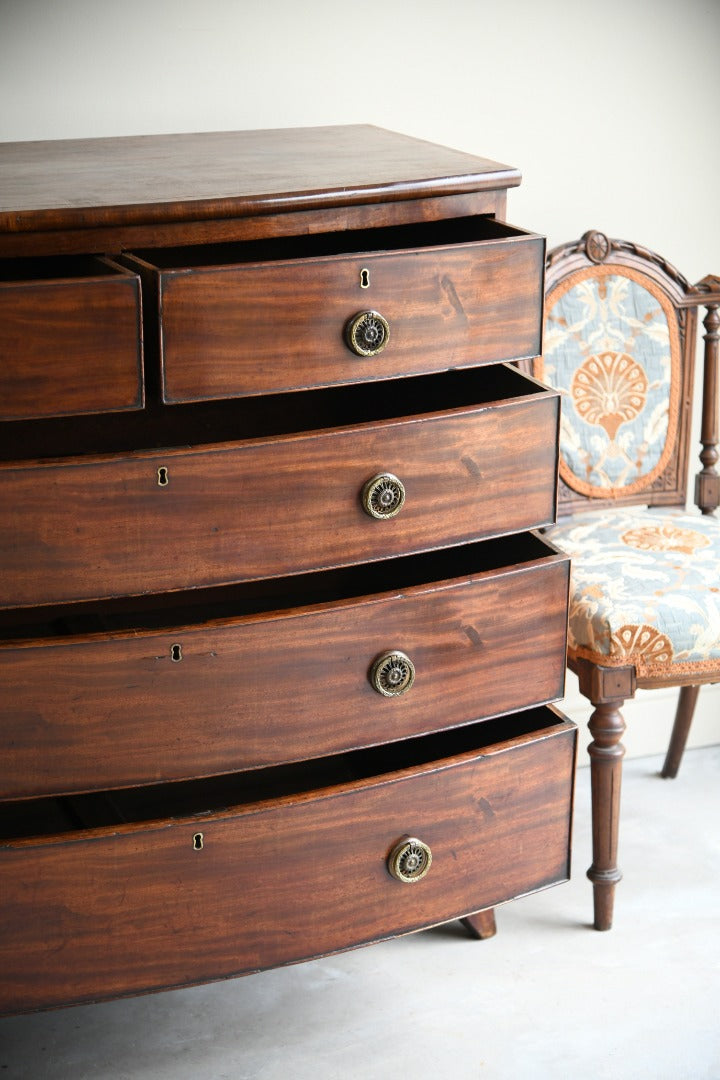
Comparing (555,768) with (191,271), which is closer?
(191,271)

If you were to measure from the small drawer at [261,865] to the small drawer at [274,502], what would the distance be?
28 cm

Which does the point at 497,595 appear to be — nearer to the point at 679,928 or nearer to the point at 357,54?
the point at 679,928

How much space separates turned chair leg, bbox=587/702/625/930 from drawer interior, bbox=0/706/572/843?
18cm

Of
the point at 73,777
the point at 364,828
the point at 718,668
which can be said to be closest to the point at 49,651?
the point at 73,777

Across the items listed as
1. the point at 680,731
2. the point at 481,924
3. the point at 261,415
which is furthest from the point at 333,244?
the point at 680,731

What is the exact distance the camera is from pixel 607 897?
1.95m

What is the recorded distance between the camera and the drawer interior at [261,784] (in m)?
1.62

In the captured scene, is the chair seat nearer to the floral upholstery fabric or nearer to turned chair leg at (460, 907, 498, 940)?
the floral upholstery fabric

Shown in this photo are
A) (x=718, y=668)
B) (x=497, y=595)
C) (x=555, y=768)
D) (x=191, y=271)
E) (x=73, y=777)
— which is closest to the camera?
(x=191, y=271)

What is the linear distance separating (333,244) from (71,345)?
419 mm

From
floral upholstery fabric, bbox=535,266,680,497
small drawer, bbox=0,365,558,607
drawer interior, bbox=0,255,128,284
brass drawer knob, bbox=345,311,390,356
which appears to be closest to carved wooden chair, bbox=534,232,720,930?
floral upholstery fabric, bbox=535,266,680,497

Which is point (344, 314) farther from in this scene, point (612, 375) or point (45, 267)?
point (612, 375)

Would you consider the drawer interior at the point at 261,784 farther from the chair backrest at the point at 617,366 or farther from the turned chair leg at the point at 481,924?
the chair backrest at the point at 617,366

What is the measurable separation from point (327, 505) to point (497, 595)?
0.25 m
